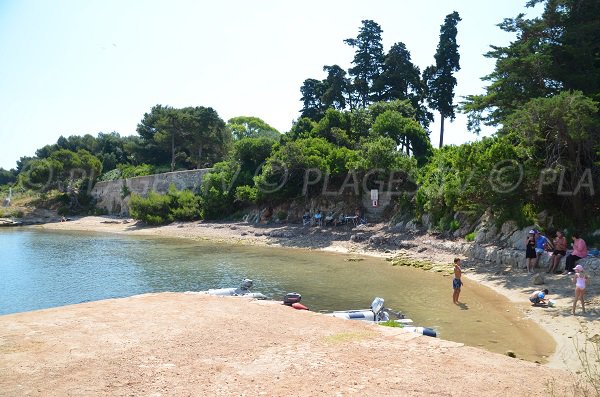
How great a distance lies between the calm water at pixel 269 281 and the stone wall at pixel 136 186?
1640cm

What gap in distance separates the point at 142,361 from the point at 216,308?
3897 mm

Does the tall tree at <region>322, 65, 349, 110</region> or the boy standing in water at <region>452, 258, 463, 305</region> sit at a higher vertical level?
the tall tree at <region>322, 65, 349, 110</region>

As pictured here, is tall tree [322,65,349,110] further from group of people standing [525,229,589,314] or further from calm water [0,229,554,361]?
group of people standing [525,229,589,314]

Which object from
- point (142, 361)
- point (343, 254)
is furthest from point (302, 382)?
point (343, 254)

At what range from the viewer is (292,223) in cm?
3591

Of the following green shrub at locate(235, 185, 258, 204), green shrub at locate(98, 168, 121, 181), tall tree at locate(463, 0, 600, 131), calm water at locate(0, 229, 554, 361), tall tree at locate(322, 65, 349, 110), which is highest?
tall tree at locate(322, 65, 349, 110)

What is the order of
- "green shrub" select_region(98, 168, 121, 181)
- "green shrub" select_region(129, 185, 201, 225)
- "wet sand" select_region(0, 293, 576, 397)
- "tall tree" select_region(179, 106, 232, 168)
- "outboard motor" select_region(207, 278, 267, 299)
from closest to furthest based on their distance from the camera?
"wet sand" select_region(0, 293, 576, 397)
"outboard motor" select_region(207, 278, 267, 299)
"green shrub" select_region(129, 185, 201, 225)
"tall tree" select_region(179, 106, 232, 168)
"green shrub" select_region(98, 168, 121, 181)

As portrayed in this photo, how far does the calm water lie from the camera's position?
11.6 meters

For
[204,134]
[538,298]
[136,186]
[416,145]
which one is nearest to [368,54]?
[416,145]

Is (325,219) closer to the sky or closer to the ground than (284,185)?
closer to the ground

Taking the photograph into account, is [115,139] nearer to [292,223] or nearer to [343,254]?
[292,223]

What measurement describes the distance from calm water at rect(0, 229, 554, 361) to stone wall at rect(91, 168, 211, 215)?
646 inches

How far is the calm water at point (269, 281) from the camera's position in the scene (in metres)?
11.6

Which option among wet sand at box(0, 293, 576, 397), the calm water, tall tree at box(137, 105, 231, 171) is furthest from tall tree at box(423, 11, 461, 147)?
wet sand at box(0, 293, 576, 397)
